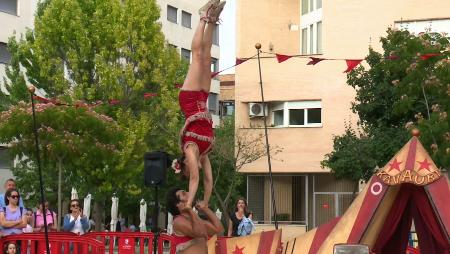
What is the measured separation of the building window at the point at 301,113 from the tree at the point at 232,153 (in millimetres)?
1085

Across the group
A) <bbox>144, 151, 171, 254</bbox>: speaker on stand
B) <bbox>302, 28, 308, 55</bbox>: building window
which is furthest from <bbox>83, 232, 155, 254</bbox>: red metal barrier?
<bbox>302, 28, 308, 55</bbox>: building window

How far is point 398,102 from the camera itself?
75.9ft

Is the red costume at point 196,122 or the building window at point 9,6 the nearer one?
the red costume at point 196,122

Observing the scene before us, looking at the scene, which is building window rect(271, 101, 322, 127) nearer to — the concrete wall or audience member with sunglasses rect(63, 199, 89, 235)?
the concrete wall

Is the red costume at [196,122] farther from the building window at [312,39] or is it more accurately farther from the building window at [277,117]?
the building window at [312,39]

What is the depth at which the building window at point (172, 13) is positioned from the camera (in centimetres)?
5500

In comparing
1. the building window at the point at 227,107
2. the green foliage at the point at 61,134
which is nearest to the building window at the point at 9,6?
the green foliage at the point at 61,134

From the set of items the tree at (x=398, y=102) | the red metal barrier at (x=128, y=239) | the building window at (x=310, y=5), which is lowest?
the red metal barrier at (x=128, y=239)

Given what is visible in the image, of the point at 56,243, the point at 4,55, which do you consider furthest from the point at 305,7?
the point at 56,243

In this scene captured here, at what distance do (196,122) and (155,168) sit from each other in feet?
11.7

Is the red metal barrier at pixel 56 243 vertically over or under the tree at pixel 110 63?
under

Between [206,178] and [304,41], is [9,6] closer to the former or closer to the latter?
[304,41]

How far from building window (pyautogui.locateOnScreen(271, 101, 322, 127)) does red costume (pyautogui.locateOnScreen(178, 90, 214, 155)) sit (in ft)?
84.1

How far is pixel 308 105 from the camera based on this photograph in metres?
35.7
